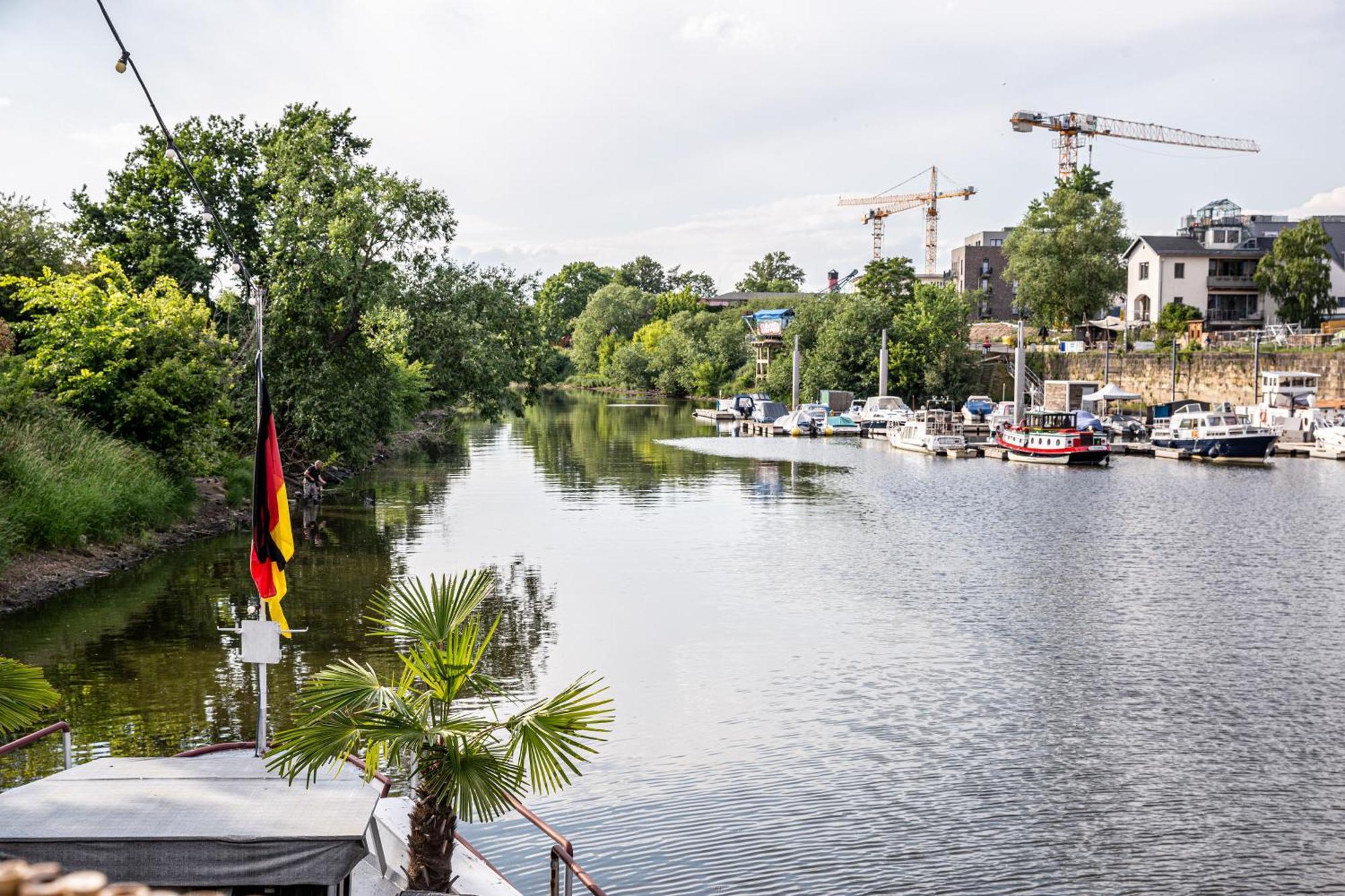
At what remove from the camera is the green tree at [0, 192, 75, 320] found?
3934 cm

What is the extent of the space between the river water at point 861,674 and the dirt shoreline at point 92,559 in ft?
2.17

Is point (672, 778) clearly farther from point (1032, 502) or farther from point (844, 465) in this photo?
point (844, 465)

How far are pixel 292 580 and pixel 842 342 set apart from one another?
7550 cm

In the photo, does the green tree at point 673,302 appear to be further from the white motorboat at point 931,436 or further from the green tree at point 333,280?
the green tree at point 333,280

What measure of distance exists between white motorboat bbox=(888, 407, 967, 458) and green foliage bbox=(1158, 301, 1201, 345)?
64.4ft

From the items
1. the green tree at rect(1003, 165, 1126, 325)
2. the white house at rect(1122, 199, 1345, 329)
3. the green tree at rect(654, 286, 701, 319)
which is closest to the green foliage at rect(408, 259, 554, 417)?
the green tree at rect(1003, 165, 1126, 325)

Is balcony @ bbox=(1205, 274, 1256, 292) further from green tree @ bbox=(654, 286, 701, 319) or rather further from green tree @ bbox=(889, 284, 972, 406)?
green tree @ bbox=(654, 286, 701, 319)

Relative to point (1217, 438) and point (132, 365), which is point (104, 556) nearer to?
point (132, 365)

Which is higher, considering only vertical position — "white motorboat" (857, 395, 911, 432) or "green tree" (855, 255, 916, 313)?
"green tree" (855, 255, 916, 313)

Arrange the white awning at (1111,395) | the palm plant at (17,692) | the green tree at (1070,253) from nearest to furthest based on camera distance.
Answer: the palm plant at (17,692) < the white awning at (1111,395) < the green tree at (1070,253)

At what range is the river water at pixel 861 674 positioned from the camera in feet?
A: 44.5

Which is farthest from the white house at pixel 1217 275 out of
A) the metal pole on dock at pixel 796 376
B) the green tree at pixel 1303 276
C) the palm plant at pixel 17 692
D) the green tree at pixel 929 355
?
the palm plant at pixel 17 692

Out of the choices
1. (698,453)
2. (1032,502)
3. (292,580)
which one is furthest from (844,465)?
(292,580)

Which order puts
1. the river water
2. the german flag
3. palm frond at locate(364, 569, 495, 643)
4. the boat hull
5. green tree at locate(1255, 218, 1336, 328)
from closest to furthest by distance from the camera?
palm frond at locate(364, 569, 495, 643) → the german flag → the river water → the boat hull → green tree at locate(1255, 218, 1336, 328)
